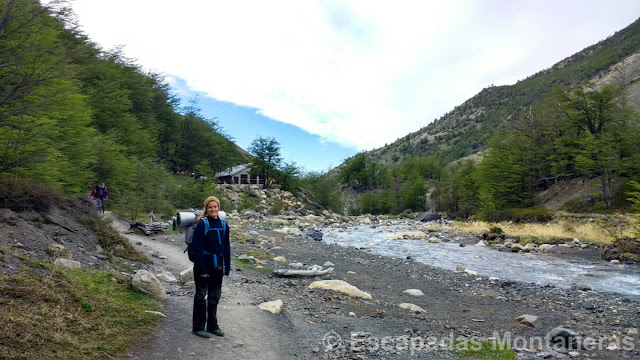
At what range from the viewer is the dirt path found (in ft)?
15.6

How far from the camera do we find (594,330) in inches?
305

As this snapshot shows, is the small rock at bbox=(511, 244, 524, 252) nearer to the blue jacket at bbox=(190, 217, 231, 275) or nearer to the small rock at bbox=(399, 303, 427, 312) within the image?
the small rock at bbox=(399, 303, 427, 312)

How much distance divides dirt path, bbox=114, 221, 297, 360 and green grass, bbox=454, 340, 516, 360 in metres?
2.67


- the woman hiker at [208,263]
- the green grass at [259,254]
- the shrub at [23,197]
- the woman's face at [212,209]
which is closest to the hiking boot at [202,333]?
the woman hiker at [208,263]

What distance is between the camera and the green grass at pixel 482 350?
5723 millimetres

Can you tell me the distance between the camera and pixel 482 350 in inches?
236

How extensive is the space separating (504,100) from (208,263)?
13538cm

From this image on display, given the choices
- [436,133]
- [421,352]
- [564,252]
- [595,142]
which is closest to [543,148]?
[595,142]

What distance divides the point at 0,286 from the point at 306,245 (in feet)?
52.2

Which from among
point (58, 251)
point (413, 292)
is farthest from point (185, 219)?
point (413, 292)

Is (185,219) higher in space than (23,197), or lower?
lower

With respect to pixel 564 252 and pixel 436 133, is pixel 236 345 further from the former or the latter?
pixel 436 133

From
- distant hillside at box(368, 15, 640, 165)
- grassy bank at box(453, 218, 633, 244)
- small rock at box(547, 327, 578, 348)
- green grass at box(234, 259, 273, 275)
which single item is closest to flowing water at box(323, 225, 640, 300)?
small rock at box(547, 327, 578, 348)

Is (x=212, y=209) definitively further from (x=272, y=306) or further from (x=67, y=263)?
(x=67, y=263)
